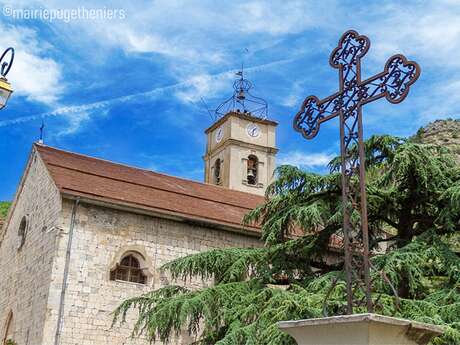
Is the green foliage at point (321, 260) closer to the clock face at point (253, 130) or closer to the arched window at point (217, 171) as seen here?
the arched window at point (217, 171)

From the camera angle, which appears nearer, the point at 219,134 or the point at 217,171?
the point at 217,171

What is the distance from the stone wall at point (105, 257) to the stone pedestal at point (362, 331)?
10773 mm

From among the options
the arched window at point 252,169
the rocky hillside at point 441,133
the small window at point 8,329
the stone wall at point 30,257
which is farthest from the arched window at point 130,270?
the rocky hillside at point 441,133

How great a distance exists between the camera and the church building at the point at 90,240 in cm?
1426

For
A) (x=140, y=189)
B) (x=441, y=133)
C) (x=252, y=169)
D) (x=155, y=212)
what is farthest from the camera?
(x=441, y=133)

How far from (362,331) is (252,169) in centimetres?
3071

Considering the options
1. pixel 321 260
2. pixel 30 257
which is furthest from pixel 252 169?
pixel 321 260

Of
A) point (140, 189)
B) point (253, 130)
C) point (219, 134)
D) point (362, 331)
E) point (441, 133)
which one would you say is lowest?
point (362, 331)

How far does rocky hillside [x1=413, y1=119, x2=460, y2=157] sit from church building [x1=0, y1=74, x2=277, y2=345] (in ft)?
87.6

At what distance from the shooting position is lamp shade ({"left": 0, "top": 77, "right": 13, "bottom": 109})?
22.2ft

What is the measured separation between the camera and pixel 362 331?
3.85 metres

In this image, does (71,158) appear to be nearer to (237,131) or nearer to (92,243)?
(92,243)

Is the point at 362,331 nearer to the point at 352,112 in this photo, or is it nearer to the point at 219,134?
the point at 352,112

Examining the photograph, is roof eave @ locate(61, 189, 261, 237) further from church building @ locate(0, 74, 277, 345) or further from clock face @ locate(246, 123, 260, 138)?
clock face @ locate(246, 123, 260, 138)
